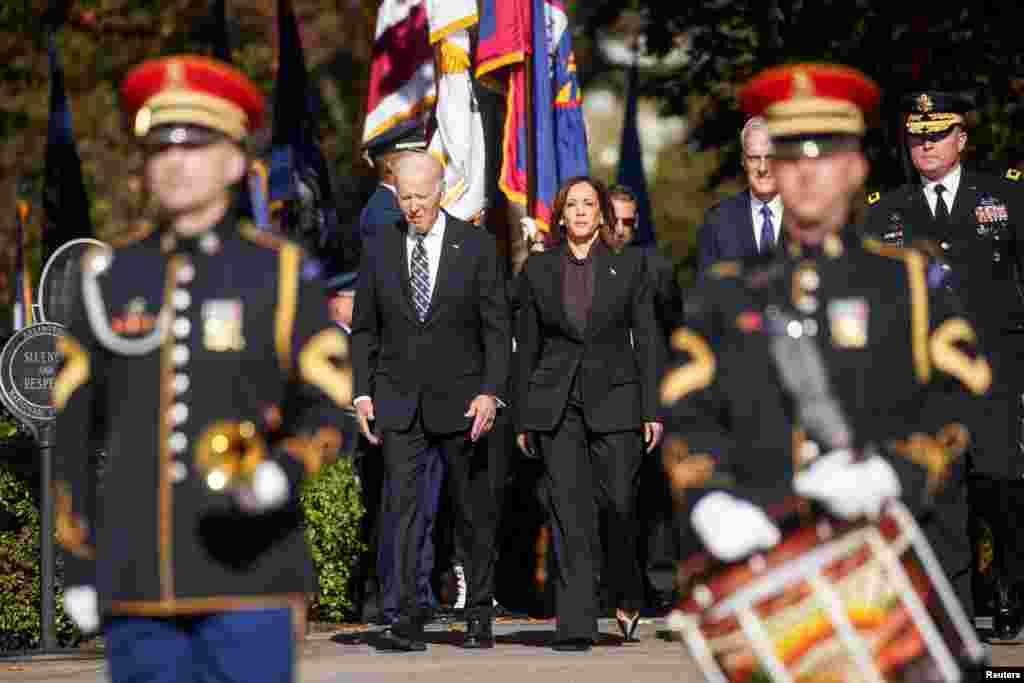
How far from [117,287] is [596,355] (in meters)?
5.70

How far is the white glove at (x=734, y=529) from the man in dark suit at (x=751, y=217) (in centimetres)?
587

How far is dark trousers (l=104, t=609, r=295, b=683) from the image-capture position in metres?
6.20

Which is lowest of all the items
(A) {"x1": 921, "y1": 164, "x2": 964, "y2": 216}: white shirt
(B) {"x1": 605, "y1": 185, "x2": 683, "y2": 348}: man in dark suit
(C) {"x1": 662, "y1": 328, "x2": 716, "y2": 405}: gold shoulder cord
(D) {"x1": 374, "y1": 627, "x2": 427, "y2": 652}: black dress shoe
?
(D) {"x1": 374, "y1": 627, "x2": 427, "y2": 652}: black dress shoe

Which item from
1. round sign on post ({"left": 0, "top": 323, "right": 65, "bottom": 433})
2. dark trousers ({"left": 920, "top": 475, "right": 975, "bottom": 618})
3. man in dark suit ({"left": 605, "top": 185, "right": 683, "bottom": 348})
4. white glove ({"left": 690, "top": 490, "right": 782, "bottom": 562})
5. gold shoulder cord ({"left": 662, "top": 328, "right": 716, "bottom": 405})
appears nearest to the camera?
white glove ({"left": 690, "top": 490, "right": 782, "bottom": 562})

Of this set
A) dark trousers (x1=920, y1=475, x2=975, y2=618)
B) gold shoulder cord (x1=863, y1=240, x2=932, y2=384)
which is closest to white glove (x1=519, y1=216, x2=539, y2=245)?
dark trousers (x1=920, y1=475, x2=975, y2=618)

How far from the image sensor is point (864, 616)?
600 cm

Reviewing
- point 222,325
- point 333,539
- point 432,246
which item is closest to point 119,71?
point 333,539

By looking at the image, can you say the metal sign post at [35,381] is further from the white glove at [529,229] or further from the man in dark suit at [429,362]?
the white glove at [529,229]

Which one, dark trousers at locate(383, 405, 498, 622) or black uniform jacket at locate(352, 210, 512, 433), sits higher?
black uniform jacket at locate(352, 210, 512, 433)

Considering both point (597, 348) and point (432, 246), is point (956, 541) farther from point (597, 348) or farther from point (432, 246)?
point (432, 246)

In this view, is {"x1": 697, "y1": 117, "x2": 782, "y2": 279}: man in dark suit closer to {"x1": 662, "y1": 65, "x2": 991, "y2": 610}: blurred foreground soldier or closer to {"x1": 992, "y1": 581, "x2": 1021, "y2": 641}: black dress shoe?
{"x1": 992, "y1": 581, "x2": 1021, "y2": 641}: black dress shoe

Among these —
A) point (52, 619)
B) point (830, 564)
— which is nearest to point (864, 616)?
point (830, 564)

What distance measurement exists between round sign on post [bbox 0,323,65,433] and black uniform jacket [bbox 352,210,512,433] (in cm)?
170

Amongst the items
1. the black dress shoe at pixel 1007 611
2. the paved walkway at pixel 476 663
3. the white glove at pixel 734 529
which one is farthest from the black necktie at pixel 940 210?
the white glove at pixel 734 529
